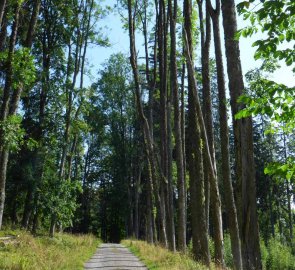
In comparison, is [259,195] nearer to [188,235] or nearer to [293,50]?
[188,235]

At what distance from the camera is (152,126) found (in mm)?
28469

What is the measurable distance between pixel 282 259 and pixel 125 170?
85.6ft

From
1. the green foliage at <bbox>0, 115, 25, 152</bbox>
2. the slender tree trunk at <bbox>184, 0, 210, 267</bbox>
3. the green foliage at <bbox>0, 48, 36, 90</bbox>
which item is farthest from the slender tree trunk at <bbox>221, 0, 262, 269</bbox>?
the green foliage at <bbox>0, 48, 36, 90</bbox>

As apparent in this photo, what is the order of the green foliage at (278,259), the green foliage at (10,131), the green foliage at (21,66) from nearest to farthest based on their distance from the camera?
the green foliage at (10,131) → the green foliage at (21,66) → the green foliage at (278,259)

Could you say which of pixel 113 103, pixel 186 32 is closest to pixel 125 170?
pixel 113 103

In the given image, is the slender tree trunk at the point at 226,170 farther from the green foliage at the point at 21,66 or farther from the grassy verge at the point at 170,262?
the green foliage at the point at 21,66

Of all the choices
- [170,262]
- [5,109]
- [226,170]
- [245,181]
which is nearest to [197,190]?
[170,262]

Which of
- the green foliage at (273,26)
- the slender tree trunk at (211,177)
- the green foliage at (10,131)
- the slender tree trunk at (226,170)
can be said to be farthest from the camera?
the green foliage at (10,131)

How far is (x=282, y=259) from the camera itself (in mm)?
26016

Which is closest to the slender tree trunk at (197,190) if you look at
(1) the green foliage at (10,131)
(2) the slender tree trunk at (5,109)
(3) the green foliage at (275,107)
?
(1) the green foliage at (10,131)

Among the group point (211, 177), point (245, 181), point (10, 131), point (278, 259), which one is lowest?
point (278, 259)

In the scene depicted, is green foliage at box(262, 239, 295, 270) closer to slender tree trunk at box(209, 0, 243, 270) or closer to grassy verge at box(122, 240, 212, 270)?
grassy verge at box(122, 240, 212, 270)

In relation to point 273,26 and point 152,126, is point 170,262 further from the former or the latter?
point 152,126

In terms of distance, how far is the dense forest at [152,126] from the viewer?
5598mm
